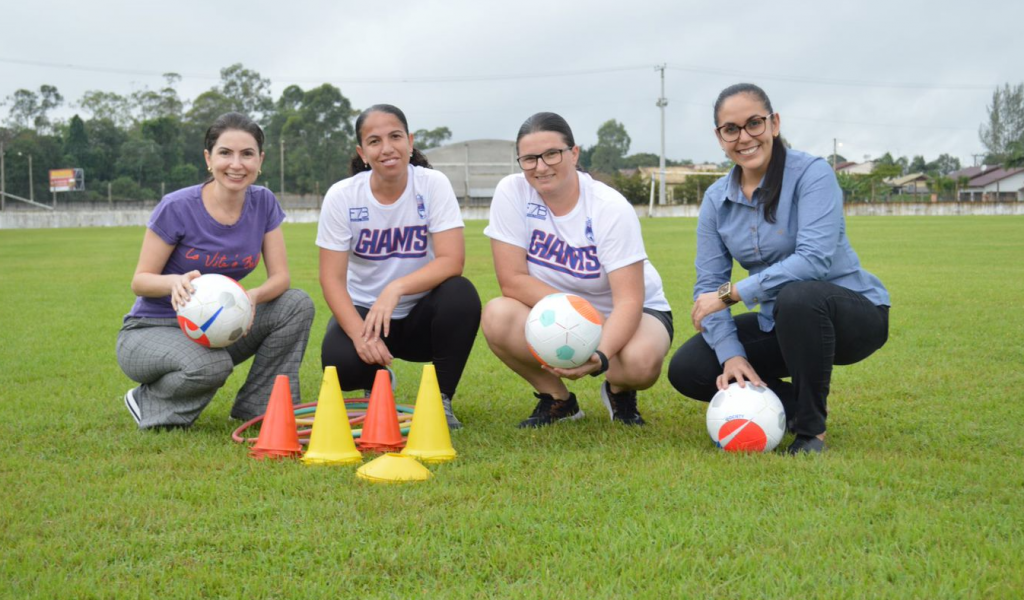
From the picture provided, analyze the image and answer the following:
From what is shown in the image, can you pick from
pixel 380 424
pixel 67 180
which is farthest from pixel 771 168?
pixel 67 180

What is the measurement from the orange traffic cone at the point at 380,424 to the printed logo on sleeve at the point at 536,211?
114 cm

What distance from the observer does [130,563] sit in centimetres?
278

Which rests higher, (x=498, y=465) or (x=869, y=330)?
(x=869, y=330)

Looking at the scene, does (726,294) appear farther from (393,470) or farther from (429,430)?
(393,470)

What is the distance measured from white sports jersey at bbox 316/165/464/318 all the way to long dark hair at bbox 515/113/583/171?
55 cm

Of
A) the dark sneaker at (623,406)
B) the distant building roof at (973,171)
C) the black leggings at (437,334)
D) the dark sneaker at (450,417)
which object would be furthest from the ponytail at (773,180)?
the distant building roof at (973,171)

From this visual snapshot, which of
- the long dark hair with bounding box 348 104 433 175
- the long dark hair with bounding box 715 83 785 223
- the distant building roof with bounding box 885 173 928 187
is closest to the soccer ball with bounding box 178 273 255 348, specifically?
the long dark hair with bounding box 348 104 433 175

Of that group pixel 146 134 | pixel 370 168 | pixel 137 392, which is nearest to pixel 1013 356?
pixel 370 168

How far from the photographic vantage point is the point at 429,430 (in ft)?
13.2

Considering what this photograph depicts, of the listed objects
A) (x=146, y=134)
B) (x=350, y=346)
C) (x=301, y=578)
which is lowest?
(x=301, y=578)

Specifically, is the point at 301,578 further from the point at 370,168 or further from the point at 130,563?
the point at 370,168

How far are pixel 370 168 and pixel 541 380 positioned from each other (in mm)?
1544

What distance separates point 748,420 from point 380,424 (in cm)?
169

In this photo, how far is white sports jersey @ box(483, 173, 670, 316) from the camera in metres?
4.55
